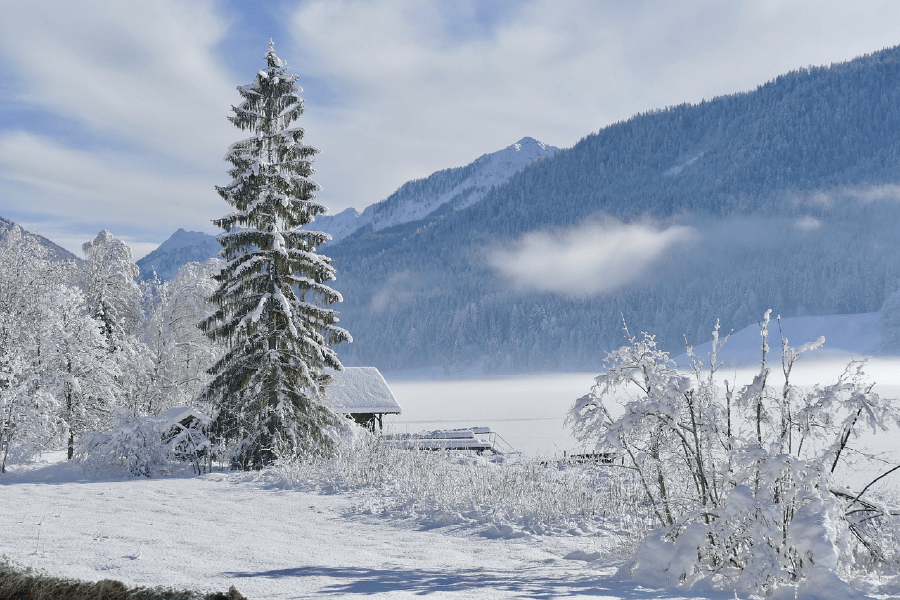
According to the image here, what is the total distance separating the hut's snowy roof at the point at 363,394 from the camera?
35.2 metres

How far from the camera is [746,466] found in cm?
648

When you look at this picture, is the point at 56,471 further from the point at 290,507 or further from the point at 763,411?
the point at 763,411

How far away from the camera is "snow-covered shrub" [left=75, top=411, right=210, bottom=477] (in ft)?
58.1

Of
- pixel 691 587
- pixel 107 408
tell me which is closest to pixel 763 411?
pixel 691 587

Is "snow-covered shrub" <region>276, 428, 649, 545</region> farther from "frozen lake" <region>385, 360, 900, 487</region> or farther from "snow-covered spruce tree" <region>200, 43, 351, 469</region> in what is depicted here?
"snow-covered spruce tree" <region>200, 43, 351, 469</region>

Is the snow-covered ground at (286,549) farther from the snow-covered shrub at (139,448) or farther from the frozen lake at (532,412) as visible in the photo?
the snow-covered shrub at (139,448)

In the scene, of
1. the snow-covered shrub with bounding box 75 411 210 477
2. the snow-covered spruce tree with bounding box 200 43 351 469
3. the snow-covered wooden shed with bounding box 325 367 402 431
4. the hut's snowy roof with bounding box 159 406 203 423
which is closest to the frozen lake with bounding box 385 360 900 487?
the snow-covered wooden shed with bounding box 325 367 402 431

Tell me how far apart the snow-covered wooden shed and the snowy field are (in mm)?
19786

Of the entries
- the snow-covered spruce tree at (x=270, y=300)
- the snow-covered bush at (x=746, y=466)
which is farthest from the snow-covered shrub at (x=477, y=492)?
the snow-covered spruce tree at (x=270, y=300)

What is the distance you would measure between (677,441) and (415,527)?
478 cm

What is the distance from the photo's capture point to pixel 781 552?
6277mm

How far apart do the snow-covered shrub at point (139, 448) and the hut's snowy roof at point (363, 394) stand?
50.9 feet

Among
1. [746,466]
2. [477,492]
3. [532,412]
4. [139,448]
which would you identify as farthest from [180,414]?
[532,412]

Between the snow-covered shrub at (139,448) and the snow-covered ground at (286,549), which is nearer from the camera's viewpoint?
the snow-covered ground at (286,549)
